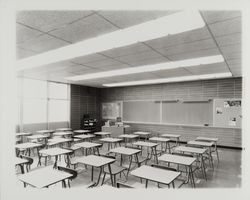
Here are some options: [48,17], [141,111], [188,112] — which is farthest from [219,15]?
[141,111]

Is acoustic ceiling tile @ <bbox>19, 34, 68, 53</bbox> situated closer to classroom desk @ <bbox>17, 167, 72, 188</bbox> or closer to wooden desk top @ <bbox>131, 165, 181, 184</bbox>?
classroom desk @ <bbox>17, 167, 72, 188</bbox>

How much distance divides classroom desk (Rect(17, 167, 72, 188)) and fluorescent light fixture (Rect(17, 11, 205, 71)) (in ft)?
7.36

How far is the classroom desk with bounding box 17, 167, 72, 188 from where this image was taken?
2410 mm

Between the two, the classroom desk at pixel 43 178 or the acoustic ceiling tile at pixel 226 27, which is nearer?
the classroom desk at pixel 43 178

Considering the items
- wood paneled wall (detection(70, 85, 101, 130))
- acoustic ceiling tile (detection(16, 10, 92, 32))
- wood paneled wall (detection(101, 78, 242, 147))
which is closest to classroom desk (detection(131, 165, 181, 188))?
acoustic ceiling tile (detection(16, 10, 92, 32))

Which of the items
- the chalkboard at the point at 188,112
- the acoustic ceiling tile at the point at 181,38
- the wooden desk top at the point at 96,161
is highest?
the acoustic ceiling tile at the point at 181,38

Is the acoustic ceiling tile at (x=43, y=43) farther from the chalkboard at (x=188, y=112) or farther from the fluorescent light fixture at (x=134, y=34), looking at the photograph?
the chalkboard at (x=188, y=112)

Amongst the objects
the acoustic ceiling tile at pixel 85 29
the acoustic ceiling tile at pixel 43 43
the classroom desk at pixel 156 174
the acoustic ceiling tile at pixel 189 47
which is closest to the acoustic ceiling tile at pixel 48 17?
the acoustic ceiling tile at pixel 85 29

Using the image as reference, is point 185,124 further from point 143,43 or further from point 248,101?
point 248,101

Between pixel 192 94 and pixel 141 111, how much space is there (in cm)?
277

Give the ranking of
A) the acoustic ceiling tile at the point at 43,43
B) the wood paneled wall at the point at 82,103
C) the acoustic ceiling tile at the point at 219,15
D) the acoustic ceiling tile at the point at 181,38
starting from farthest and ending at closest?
the wood paneled wall at the point at 82,103
the acoustic ceiling tile at the point at 43,43
the acoustic ceiling tile at the point at 181,38
the acoustic ceiling tile at the point at 219,15

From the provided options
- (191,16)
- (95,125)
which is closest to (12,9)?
(191,16)

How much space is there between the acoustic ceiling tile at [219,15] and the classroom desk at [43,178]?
9.32 ft

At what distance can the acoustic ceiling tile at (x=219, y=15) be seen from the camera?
2.33 meters
